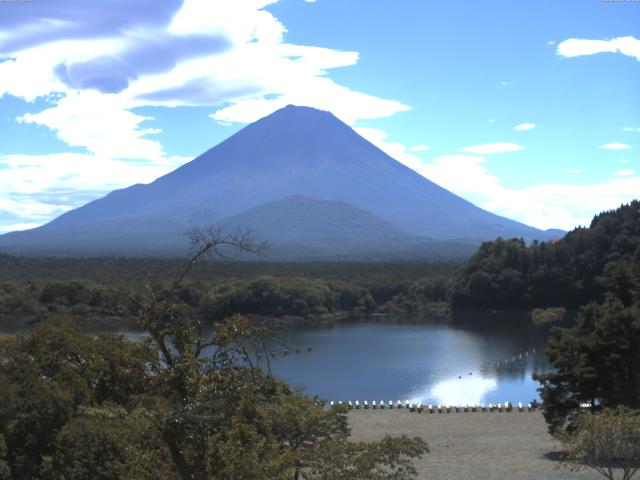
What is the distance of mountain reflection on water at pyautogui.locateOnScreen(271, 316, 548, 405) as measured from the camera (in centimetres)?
3123

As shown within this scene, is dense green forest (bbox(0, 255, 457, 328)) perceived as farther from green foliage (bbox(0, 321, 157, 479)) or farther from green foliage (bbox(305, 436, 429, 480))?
green foliage (bbox(305, 436, 429, 480))

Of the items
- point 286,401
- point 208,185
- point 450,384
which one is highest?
point 208,185

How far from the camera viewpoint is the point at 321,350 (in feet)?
136

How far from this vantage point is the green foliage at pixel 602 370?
17.8 metres

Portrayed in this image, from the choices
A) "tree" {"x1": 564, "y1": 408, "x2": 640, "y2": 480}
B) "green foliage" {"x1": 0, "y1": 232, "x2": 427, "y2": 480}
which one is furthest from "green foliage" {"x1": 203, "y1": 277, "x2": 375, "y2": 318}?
"tree" {"x1": 564, "y1": 408, "x2": 640, "y2": 480}

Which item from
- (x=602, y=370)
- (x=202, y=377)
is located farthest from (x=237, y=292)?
(x=202, y=377)

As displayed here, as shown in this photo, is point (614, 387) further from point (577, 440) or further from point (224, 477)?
point (224, 477)

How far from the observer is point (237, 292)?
188 feet

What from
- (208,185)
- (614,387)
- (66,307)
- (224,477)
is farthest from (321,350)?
(208,185)

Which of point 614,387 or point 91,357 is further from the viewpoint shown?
point 614,387

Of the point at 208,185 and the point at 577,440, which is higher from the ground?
the point at 208,185

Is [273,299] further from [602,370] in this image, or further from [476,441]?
[602,370]

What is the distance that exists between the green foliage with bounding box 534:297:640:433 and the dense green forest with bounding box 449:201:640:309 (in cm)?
3752

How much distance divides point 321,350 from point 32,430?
95.5 feet
